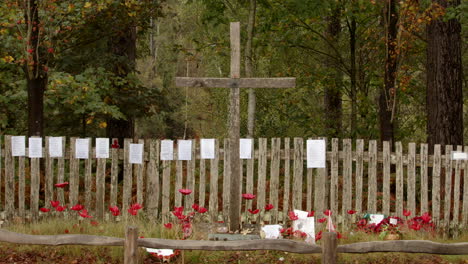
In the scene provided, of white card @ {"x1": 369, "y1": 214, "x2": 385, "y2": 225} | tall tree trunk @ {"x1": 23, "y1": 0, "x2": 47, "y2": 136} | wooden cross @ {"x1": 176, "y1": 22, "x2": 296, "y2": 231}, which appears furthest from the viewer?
tall tree trunk @ {"x1": 23, "y1": 0, "x2": 47, "y2": 136}

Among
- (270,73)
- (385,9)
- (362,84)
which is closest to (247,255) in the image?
(385,9)

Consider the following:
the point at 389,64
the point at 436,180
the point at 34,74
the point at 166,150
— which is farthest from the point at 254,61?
the point at 436,180

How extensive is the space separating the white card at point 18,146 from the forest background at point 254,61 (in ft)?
2.30

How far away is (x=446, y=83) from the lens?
1157 cm

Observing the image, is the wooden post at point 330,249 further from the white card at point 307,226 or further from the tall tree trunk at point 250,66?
the tall tree trunk at point 250,66

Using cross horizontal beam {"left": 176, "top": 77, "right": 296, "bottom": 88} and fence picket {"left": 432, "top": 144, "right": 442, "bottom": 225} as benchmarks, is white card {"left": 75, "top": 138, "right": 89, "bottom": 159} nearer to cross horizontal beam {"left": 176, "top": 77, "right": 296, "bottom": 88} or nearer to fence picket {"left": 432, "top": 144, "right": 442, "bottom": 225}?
cross horizontal beam {"left": 176, "top": 77, "right": 296, "bottom": 88}

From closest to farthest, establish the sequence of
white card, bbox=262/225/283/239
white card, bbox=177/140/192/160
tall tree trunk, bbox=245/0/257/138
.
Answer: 1. white card, bbox=262/225/283/239
2. white card, bbox=177/140/192/160
3. tall tree trunk, bbox=245/0/257/138

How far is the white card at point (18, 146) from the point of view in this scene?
9.88 m

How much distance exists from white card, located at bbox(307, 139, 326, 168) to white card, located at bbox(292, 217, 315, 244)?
1.32 meters

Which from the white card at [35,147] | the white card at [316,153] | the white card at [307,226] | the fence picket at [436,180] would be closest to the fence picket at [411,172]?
the fence picket at [436,180]

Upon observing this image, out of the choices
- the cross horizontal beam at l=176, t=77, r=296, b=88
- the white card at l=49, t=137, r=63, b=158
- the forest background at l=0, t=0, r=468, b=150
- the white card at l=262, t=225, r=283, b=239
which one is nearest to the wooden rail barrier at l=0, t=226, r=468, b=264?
the white card at l=262, t=225, r=283, b=239

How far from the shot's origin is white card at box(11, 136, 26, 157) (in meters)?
9.88

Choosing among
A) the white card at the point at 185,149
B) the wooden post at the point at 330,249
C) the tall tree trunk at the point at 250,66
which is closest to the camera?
the wooden post at the point at 330,249

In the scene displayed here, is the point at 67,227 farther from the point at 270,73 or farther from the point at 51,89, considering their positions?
the point at 270,73
